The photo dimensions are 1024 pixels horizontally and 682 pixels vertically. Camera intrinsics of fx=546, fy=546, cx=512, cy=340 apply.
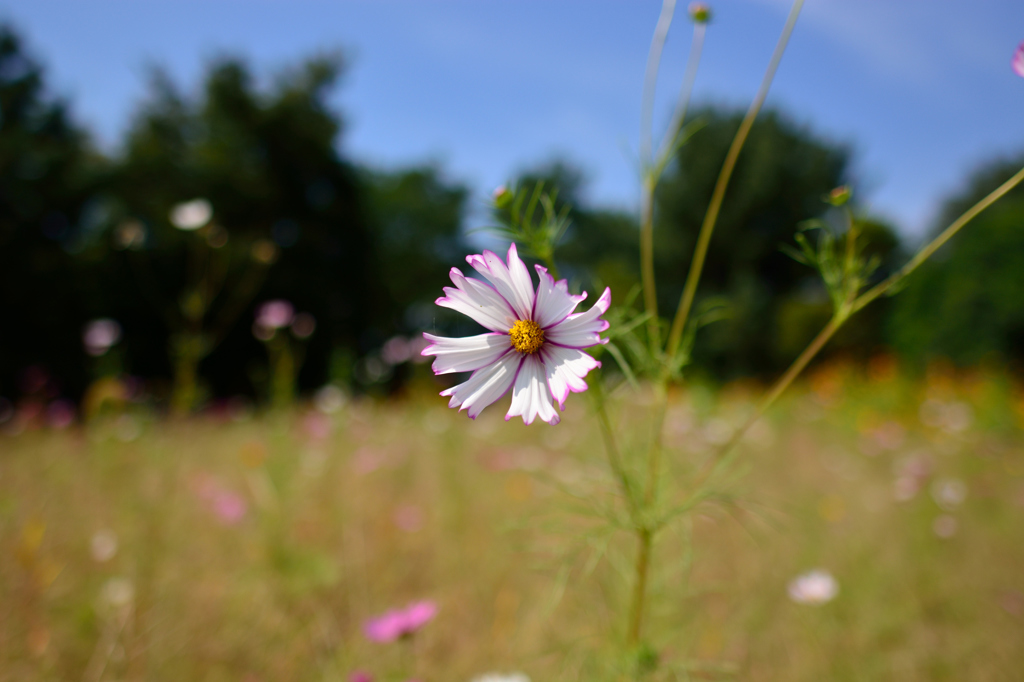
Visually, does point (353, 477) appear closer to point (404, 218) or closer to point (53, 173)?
point (53, 173)

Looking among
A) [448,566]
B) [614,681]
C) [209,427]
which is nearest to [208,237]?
[448,566]

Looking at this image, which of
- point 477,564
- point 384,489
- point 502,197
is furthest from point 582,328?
point 384,489

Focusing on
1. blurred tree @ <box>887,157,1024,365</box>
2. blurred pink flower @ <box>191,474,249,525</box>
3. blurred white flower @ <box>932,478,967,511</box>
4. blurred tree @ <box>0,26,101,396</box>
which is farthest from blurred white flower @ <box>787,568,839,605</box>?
blurred tree @ <box>0,26,101,396</box>

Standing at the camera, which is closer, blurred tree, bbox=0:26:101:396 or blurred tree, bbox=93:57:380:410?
blurred tree, bbox=0:26:101:396

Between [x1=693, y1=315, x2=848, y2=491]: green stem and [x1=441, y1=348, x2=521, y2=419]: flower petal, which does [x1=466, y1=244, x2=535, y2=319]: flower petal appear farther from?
[x1=693, y1=315, x2=848, y2=491]: green stem

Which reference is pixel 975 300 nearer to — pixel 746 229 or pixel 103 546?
pixel 746 229

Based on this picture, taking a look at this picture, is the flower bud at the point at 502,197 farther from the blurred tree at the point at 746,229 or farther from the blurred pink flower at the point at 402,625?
the blurred tree at the point at 746,229

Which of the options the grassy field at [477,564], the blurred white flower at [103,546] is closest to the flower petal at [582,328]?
the grassy field at [477,564]
